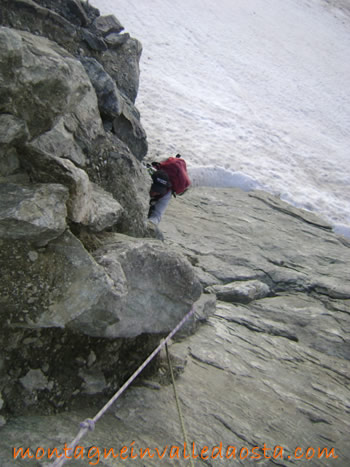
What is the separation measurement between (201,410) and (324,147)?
1500 centimetres

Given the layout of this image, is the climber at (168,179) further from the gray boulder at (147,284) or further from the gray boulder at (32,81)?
the gray boulder at (32,81)

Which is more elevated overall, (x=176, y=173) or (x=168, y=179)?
(x=176, y=173)

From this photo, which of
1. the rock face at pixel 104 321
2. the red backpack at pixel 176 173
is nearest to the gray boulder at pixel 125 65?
the rock face at pixel 104 321

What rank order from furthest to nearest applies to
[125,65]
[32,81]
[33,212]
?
[125,65] < [32,81] < [33,212]

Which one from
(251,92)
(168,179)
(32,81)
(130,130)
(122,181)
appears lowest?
(251,92)

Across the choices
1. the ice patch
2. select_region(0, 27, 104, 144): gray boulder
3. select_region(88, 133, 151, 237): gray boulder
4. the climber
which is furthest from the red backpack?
the ice patch

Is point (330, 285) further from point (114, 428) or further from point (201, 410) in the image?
point (114, 428)

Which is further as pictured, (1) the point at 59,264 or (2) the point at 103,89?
(2) the point at 103,89

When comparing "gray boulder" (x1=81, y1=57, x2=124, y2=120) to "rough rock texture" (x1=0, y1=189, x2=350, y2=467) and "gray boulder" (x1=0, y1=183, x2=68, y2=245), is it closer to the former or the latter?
"gray boulder" (x1=0, y1=183, x2=68, y2=245)

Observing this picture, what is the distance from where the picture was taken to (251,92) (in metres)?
18.5

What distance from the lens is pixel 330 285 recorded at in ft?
22.9

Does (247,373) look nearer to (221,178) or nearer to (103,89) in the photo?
(103,89)

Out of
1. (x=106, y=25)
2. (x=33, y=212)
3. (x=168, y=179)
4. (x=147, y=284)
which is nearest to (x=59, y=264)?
(x=33, y=212)

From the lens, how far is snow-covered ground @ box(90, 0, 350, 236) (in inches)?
493
